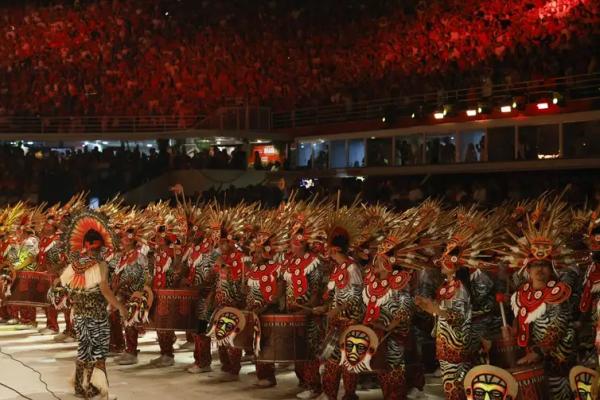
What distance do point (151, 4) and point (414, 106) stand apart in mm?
12707

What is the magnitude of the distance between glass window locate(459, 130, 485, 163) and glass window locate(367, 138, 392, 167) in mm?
2337

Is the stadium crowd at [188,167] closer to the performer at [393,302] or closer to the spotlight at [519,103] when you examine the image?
the spotlight at [519,103]

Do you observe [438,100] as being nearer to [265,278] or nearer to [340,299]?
[265,278]

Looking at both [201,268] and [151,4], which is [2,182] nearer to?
[151,4]

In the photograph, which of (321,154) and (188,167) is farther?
(188,167)

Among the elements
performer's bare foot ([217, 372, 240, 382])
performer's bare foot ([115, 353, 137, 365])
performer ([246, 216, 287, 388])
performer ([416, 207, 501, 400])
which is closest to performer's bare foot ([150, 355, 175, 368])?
performer's bare foot ([115, 353, 137, 365])

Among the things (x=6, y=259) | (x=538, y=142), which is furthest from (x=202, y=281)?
(x=538, y=142)

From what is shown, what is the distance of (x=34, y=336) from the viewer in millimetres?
14680

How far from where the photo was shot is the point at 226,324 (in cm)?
1037

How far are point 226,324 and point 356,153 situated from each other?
13898mm

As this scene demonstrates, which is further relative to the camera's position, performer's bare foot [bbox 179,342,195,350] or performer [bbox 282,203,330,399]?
performer's bare foot [bbox 179,342,195,350]

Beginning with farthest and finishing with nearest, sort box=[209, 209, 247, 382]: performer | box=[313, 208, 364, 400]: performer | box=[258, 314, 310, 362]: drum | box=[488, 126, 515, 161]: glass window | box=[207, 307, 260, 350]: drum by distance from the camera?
box=[488, 126, 515, 161]: glass window
box=[209, 209, 247, 382]: performer
box=[207, 307, 260, 350]: drum
box=[258, 314, 310, 362]: drum
box=[313, 208, 364, 400]: performer

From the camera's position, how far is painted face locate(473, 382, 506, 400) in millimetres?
7086

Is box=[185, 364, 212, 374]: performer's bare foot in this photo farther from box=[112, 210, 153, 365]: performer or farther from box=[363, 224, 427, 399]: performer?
box=[363, 224, 427, 399]: performer
